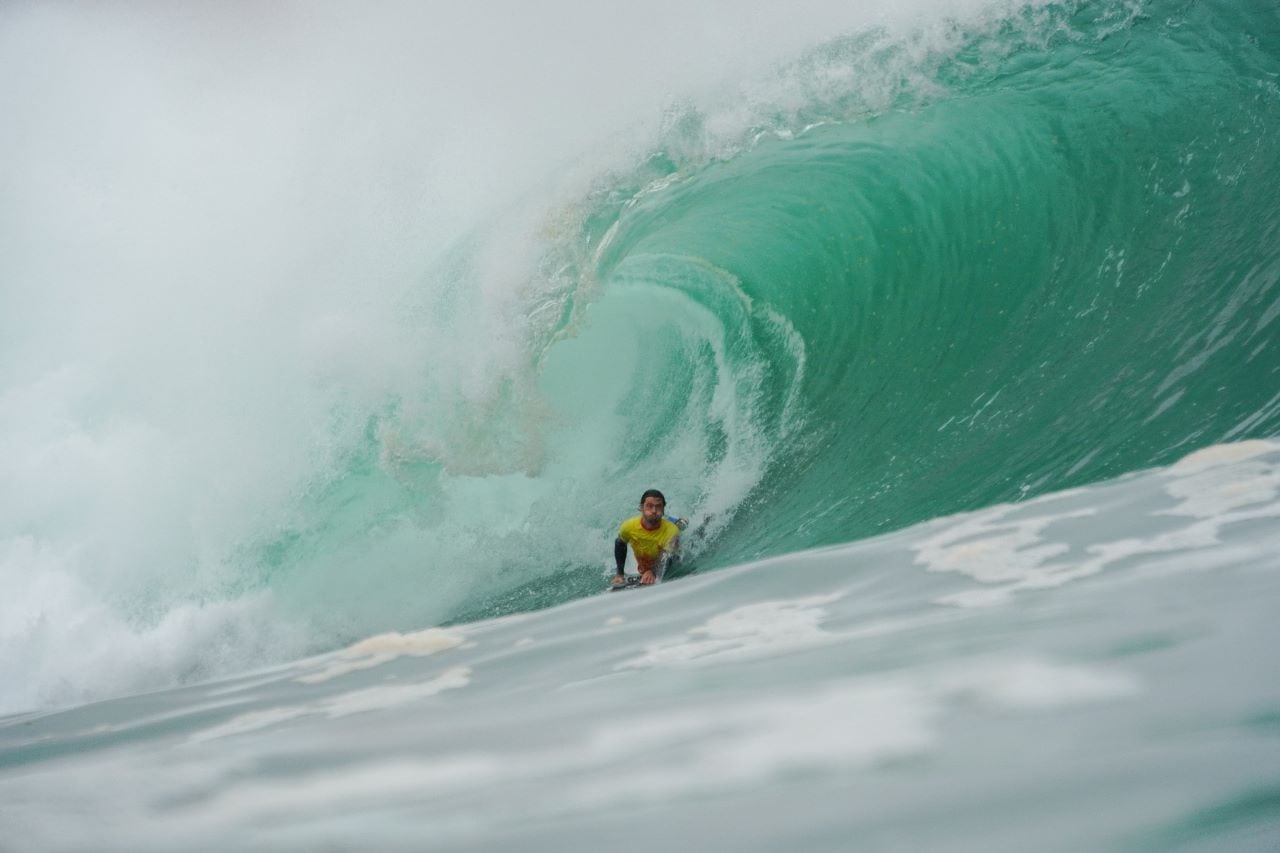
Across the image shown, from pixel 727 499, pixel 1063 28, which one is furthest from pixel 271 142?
pixel 1063 28

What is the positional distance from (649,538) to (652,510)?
0.31 metres

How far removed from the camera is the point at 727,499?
836cm

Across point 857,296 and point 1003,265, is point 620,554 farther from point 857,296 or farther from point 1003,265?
point 1003,265

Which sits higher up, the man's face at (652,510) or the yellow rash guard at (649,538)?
the man's face at (652,510)

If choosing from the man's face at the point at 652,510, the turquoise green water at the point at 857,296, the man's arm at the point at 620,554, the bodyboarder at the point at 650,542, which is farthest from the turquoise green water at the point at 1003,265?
the man's arm at the point at 620,554

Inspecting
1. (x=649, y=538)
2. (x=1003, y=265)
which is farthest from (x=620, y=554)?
(x=1003, y=265)

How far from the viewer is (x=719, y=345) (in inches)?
397

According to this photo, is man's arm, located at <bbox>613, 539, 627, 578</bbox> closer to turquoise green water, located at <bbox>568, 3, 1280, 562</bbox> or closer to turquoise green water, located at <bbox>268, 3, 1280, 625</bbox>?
turquoise green water, located at <bbox>268, 3, 1280, 625</bbox>

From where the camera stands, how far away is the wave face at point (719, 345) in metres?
7.79

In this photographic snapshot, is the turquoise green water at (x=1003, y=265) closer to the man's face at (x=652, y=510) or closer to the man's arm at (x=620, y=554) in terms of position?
the man's face at (x=652, y=510)

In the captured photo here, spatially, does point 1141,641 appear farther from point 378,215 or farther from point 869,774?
point 378,215

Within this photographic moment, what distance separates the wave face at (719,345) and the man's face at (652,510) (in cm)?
104

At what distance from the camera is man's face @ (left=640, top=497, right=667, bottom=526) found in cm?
671

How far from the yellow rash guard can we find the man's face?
91mm
